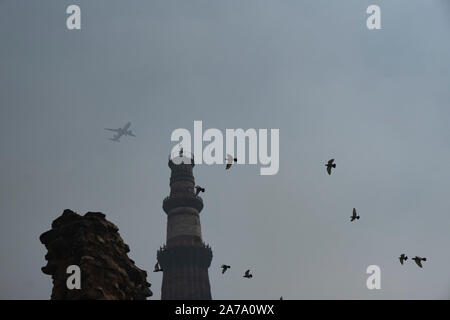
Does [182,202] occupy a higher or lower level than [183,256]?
higher

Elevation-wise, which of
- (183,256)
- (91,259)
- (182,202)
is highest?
(182,202)

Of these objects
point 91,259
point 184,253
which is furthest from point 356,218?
point 184,253

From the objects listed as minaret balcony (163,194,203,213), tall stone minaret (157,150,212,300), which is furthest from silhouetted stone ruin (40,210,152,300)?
minaret balcony (163,194,203,213)

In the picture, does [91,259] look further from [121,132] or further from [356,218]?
[121,132]
